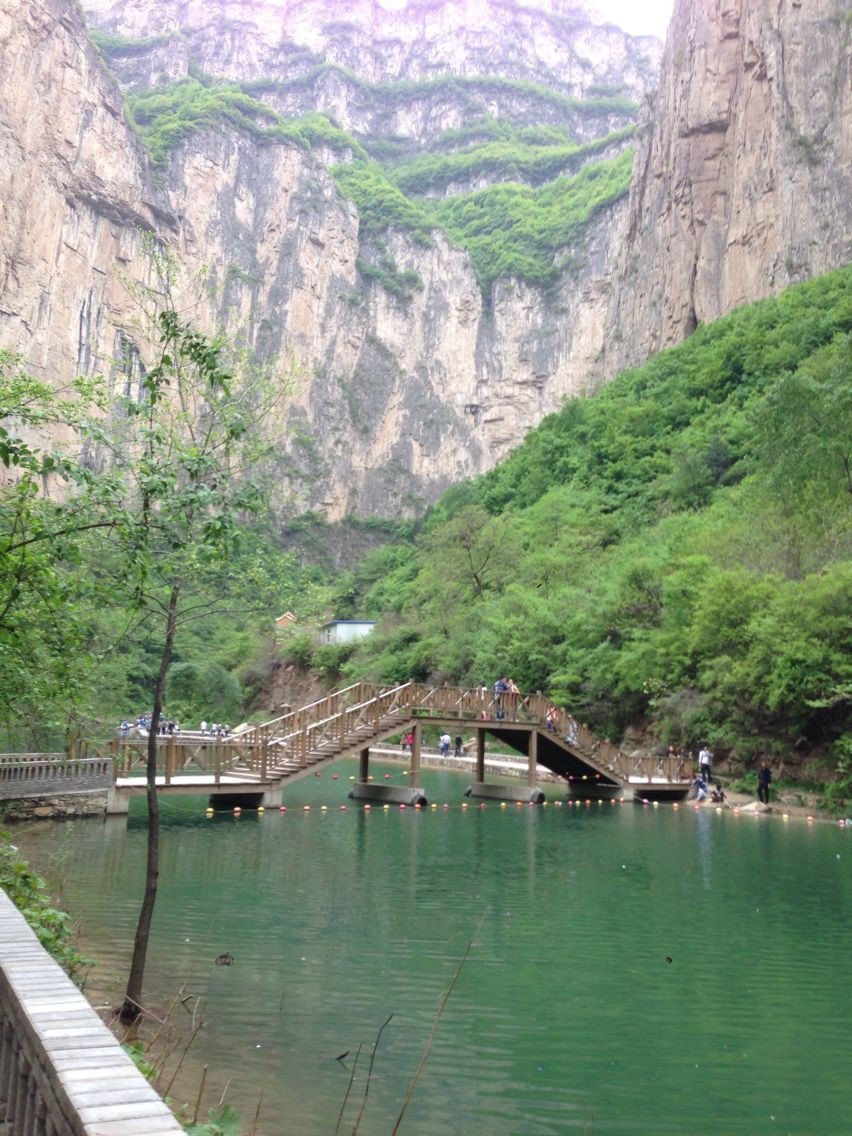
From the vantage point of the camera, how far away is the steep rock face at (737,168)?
6844 centimetres

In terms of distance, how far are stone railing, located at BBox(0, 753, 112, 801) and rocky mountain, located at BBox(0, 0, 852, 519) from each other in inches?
738

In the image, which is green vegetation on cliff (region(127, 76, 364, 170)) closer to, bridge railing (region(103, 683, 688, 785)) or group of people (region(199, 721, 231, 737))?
group of people (region(199, 721, 231, 737))

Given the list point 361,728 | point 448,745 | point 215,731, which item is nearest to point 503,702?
point 361,728

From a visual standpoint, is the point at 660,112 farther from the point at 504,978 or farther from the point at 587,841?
the point at 504,978

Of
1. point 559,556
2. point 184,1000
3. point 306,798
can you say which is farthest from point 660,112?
point 184,1000

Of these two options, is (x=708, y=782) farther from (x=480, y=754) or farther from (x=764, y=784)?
(x=480, y=754)

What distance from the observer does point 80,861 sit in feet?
53.3

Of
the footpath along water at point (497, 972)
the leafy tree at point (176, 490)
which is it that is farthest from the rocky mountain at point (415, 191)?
the leafy tree at point (176, 490)

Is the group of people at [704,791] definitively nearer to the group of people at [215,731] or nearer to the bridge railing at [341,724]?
the bridge railing at [341,724]

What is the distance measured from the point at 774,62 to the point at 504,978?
75672mm

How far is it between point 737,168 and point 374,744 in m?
60.6

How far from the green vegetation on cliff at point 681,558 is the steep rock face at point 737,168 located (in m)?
5.90

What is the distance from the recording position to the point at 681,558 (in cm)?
3734

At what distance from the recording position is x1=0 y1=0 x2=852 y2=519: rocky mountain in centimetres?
7412
